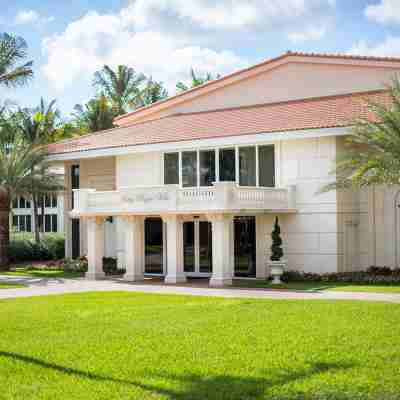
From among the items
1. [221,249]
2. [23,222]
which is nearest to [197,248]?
[221,249]

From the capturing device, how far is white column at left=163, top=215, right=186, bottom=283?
27766mm

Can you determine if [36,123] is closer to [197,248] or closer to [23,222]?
[23,222]

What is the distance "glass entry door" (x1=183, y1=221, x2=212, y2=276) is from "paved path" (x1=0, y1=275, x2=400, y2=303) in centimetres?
305

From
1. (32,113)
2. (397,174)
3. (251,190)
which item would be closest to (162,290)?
(251,190)

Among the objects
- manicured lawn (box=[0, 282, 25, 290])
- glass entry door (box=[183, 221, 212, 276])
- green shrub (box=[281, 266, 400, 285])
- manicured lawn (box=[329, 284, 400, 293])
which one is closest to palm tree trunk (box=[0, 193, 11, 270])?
manicured lawn (box=[0, 282, 25, 290])

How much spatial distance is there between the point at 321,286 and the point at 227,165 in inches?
274

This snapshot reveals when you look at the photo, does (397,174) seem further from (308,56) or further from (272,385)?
(272,385)

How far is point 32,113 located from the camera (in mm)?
52125

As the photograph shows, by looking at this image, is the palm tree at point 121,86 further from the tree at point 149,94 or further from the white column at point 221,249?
the white column at point 221,249

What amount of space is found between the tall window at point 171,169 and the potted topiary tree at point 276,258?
524cm

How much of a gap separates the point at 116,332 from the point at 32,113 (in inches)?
1554

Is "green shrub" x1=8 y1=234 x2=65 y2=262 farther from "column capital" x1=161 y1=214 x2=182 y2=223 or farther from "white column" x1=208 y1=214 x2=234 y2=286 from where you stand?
"white column" x1=208 y1=214 x2=234 y2=286

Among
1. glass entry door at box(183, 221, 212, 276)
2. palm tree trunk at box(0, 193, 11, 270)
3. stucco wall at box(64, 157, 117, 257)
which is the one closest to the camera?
glass entry door at box(183, 221, 212, 276)

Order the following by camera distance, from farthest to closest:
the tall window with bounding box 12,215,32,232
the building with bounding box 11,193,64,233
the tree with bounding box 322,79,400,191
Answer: the tall window with bounding box 12,215,32,232 < the building with bounding box 11,193,64,233 < the tree with bounding box 322,79,400,191
